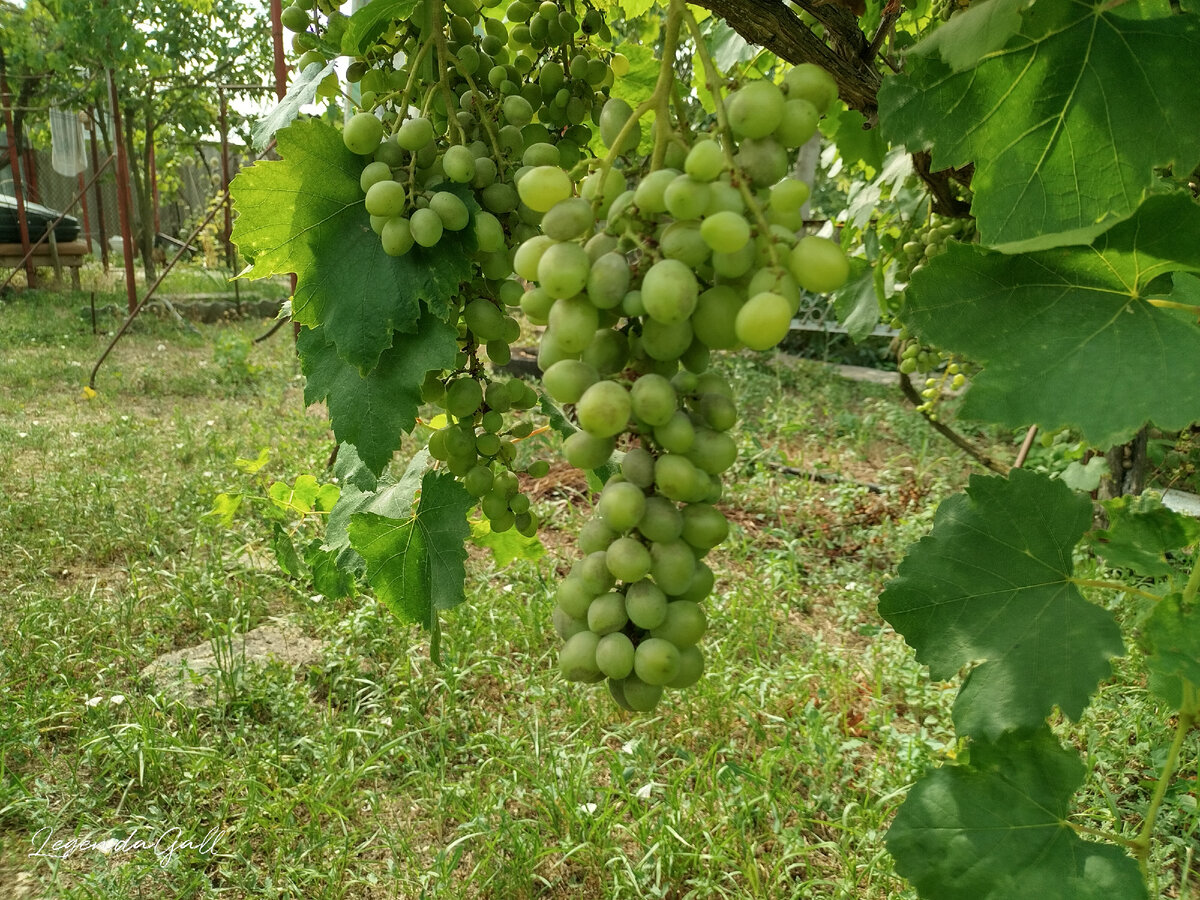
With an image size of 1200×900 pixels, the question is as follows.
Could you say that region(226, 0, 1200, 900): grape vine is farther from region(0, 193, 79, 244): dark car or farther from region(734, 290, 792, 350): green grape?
region(0, 193, 79, 244): dark car

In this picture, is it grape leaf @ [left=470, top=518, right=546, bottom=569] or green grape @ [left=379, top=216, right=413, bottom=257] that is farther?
grape leaf @ [left=470, top=518, right=546, bottom=569]

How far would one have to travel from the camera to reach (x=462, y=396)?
1006mm

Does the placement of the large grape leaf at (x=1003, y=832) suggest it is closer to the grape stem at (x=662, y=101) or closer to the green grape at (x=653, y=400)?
the green grape at (x=653, y=400)

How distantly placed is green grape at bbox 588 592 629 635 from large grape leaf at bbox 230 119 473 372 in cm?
37

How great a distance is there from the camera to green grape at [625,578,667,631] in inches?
25.0

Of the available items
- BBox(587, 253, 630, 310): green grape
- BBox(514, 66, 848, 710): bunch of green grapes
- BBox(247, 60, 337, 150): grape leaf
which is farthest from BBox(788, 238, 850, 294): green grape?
BBox(247, 60, 337, 150): grape leaf

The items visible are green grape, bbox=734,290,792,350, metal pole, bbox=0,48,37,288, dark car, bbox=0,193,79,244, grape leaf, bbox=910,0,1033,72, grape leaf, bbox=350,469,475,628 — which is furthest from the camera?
dark car, bbox=0,193,79,244

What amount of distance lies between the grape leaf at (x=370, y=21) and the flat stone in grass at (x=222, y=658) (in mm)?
2082

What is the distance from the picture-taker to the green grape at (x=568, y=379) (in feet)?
2.06

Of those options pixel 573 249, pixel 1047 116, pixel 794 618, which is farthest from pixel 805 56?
pixel 794 618

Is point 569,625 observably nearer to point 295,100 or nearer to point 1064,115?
point 1064,115

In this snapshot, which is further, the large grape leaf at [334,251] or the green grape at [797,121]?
the large grape leaf at [334,251]

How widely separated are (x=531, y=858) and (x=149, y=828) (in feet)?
2.98

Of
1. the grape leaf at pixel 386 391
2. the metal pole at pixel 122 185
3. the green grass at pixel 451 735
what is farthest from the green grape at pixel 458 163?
the metal pole at pixel 122 185
